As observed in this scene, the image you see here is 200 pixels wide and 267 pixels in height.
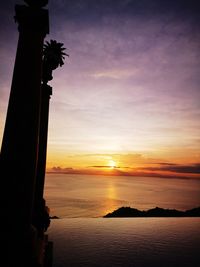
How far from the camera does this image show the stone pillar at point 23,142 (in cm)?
530

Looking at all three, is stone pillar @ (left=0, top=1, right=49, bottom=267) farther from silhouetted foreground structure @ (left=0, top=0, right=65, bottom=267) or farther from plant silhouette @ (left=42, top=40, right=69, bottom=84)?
plant silhouette @ (left=42, top=40, right=69, bottom=84)

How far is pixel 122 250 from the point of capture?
48.2 meters

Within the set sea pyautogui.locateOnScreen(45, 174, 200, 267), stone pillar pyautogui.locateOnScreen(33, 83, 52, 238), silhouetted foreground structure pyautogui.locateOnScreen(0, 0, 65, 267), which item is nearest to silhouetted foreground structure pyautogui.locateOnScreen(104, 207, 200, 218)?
sea pyautogui.locateOnScreen(45, 174, 200, 267)

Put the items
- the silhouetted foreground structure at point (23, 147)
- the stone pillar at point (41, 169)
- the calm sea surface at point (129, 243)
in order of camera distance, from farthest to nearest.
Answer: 1. the calm sea surface at point (129, 243)
2. the stone pillar at point (41, 169)
3. the silhouetted foreground structure at point (23, 147)

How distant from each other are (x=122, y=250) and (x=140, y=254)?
4107 millimetres

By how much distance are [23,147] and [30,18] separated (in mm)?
4030

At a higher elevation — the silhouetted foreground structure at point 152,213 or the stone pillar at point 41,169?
the stone pillar at point 41,169

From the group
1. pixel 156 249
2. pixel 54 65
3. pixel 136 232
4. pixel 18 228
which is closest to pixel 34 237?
pixel 18 228

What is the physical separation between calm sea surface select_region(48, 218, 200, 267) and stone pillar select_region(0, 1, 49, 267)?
39.2 meters

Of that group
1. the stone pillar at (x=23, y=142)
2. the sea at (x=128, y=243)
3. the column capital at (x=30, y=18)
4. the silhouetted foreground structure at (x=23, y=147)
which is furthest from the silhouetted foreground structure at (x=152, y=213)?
the column capital at (x=30, y=18)

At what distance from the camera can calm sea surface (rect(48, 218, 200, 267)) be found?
137 ft

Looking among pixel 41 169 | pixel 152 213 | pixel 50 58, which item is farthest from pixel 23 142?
pixel 152 213

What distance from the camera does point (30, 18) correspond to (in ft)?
21.4

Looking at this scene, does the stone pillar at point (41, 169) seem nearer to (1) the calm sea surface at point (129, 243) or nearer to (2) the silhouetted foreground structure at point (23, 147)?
(2) the silhouetted foreground structure at point (23, 147)
